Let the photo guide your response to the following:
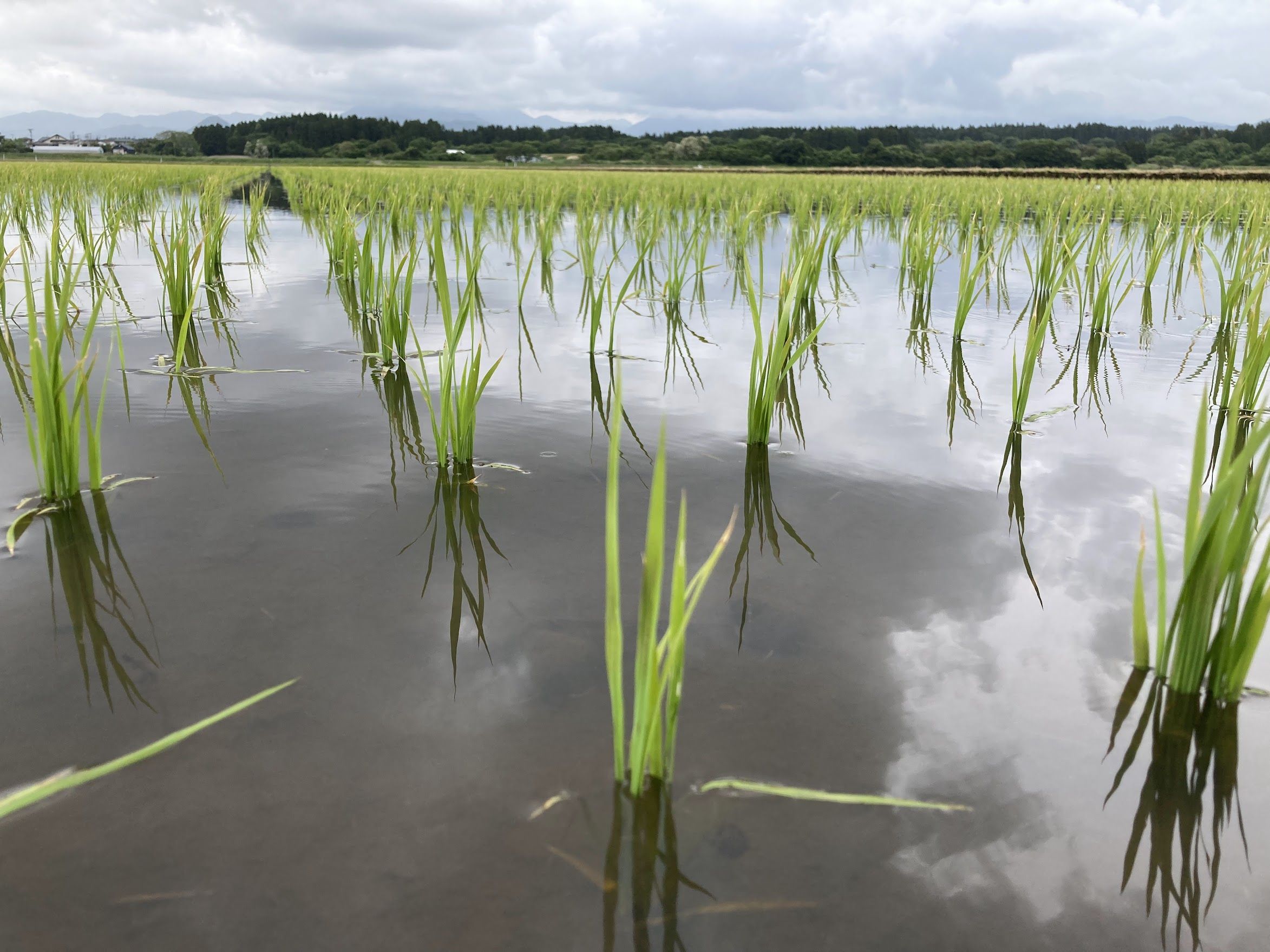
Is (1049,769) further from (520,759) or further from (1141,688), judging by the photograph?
(520,759)

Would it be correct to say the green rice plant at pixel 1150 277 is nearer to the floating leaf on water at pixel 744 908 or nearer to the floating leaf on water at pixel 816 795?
the floating leaf on water at pixel 816 795

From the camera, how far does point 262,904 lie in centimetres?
80

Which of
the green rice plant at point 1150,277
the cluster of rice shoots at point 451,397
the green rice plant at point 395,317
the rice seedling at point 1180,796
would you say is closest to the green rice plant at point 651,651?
the rice seedling at point 1180,796

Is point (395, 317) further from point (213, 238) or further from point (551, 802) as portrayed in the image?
point (551, 802)

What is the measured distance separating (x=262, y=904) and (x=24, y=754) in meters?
0.41

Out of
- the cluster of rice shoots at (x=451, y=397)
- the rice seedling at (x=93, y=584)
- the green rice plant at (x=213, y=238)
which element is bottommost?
the rice seedling at (x=93, y=584)

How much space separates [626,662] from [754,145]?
54.2 metres

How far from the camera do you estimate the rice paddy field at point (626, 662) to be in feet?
2.71

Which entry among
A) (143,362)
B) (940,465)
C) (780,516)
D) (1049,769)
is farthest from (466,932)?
(143,362)

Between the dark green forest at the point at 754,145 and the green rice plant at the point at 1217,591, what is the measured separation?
42.3m

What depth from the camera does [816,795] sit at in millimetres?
938

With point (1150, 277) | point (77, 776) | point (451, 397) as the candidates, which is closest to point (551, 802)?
point (77, 776)

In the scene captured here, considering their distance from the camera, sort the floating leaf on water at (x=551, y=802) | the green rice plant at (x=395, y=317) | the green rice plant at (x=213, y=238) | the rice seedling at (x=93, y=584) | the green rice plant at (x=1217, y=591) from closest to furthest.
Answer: the floating leaf on water at (x=551, y=802) → the green rice plant at (x=1217, y=591) → the rice seedling at (x=93, y=584) → the green rice plant at (x=395, y=317) → the green rice plant at (x=213, y=238)

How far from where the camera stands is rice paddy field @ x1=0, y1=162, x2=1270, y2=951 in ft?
2.71
